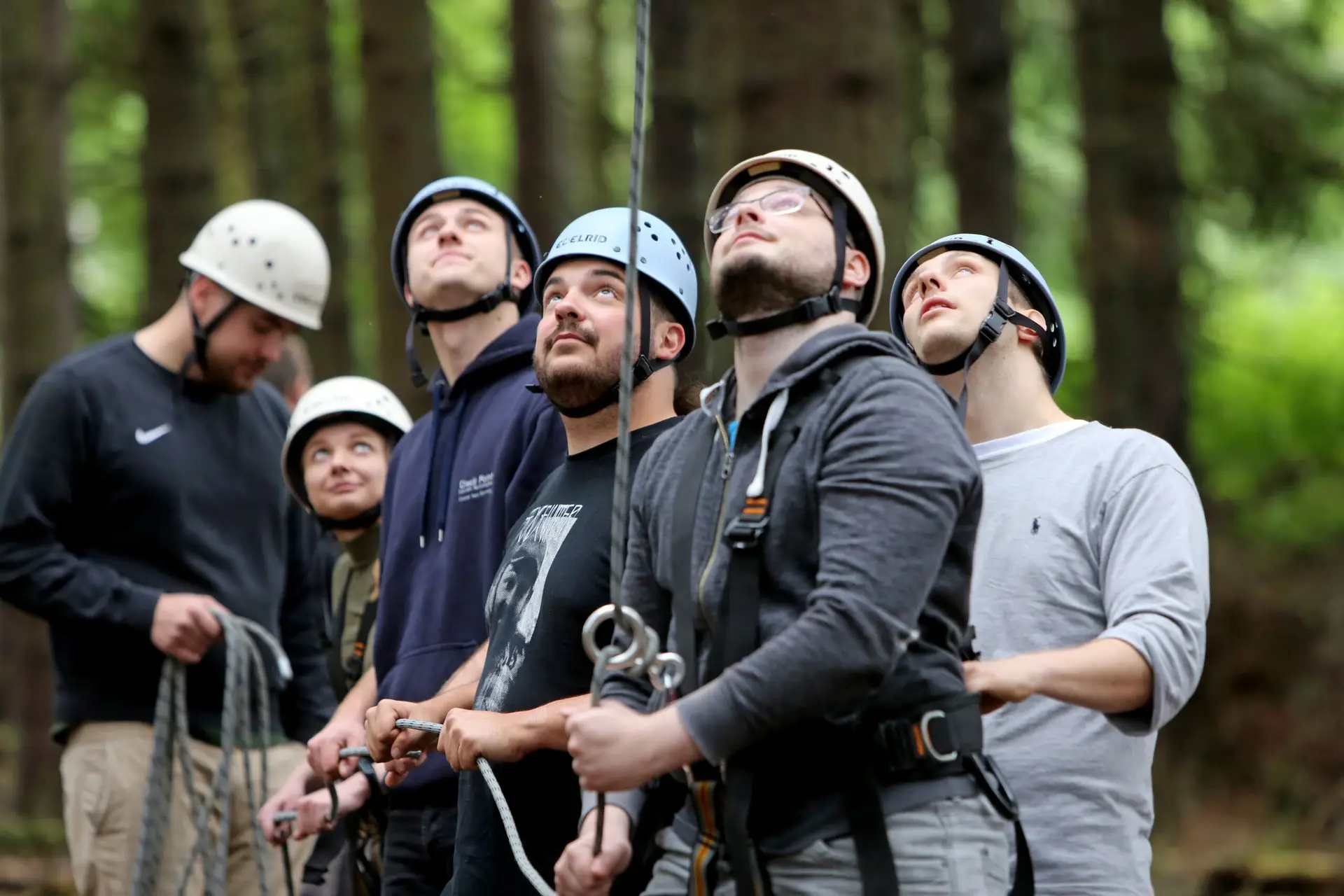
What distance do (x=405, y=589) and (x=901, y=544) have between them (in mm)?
2168

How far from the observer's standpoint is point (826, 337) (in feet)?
10.9

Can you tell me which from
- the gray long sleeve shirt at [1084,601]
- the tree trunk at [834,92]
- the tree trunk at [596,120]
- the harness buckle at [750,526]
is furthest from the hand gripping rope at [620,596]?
the tree trunk at [596,120]

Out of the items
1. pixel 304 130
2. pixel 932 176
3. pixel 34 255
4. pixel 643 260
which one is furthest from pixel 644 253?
pixel 932 176

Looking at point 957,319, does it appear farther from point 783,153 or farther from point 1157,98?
point 1157,98

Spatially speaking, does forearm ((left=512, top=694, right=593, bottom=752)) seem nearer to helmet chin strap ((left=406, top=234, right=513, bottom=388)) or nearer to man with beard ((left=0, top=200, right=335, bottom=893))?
helmet chin strap ((left=406, top=234, right=513, bottom=388))

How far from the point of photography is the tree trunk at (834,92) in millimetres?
6094

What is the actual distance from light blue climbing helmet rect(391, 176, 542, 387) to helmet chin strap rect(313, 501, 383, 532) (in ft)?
2.60

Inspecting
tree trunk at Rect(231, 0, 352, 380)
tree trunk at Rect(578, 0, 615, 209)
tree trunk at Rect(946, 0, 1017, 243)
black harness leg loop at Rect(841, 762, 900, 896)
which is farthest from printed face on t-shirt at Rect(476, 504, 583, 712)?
tree trunk at Rect(578, 0, 615, 209)

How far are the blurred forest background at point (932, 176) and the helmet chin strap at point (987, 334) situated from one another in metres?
1.81

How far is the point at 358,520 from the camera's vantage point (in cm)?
606

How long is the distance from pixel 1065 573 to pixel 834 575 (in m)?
1.14

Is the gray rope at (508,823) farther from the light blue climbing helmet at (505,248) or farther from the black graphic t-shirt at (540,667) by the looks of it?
the light blue climbing helmet at (505,248)

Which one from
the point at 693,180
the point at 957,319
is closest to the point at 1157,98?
the point at 693,180

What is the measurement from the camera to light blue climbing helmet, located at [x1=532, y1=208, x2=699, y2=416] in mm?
4234
